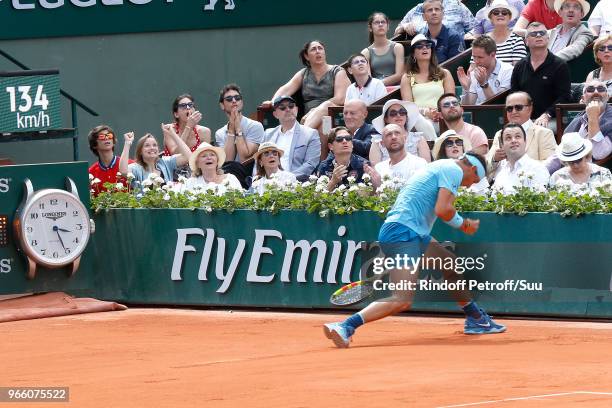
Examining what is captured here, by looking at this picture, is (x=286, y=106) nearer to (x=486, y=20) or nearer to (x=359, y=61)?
(x=359, y=61)

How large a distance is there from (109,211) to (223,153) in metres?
1.40

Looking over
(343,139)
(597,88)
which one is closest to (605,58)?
(597,88)

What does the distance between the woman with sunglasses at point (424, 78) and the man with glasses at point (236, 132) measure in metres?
1.84

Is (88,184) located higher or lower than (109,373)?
higher

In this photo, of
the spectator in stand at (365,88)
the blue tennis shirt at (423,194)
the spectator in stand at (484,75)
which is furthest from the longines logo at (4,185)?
the spectator in stand at (484,75)

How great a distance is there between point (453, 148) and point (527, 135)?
0.89 m

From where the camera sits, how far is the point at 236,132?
16047 millimetres

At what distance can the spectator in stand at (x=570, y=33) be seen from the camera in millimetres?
15680

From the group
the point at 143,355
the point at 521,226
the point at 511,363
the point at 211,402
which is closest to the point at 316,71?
the point at 521,226

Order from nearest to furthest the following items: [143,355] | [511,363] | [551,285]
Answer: [511,363] → [143,355] → [551,285]

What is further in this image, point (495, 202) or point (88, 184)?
point (88, 184)

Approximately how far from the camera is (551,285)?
509 inches

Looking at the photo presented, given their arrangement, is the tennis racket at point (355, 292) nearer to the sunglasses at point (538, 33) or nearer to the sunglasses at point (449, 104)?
the sunglasses at point (449, 104)

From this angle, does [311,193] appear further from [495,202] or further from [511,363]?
[511,363]
